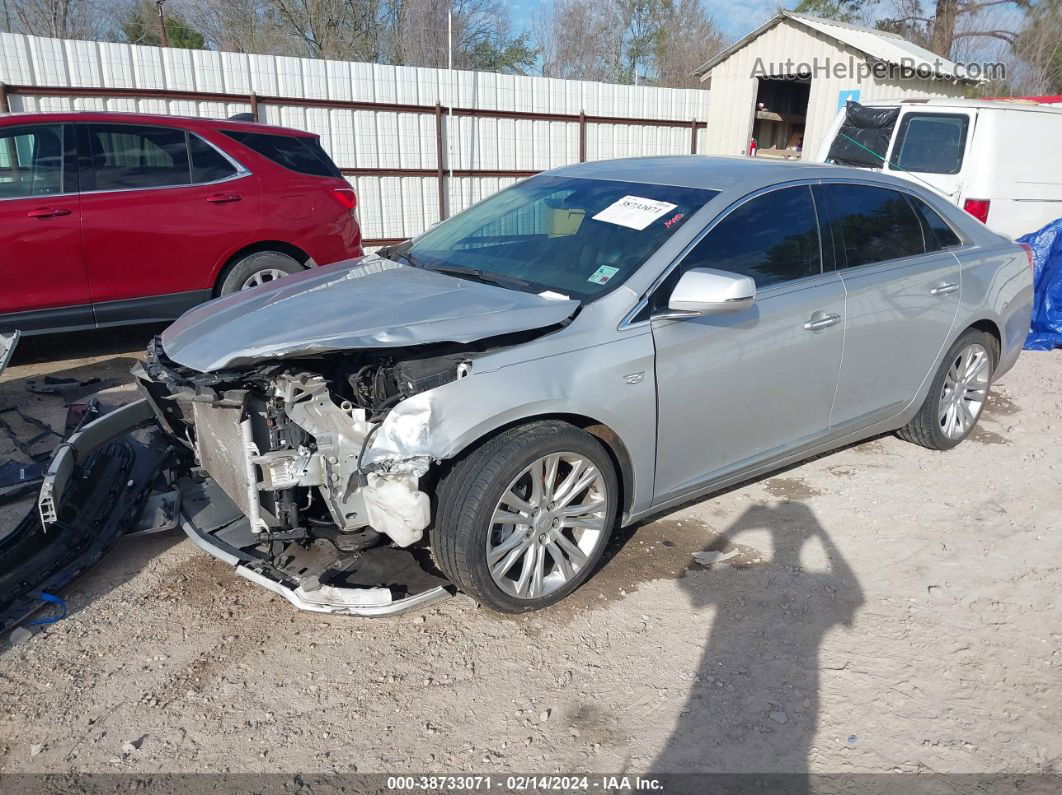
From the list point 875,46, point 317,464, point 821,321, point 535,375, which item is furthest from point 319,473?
point 875,46

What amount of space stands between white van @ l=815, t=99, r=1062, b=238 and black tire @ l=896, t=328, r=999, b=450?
3.26 meters

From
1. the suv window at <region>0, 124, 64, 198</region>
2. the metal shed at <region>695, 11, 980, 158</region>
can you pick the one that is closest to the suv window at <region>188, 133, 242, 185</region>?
the suv window at <region>0, 124, 64, 198</region>

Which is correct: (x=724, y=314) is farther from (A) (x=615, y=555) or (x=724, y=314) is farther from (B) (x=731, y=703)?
(B) (x=731, y=703)

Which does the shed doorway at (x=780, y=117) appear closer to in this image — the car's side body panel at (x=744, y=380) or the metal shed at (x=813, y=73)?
the metal shed at (x=813, y=73)

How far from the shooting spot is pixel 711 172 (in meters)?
3.93

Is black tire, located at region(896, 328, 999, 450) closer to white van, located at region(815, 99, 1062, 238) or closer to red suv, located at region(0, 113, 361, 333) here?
white van, located at region(815, 99, 1062, 238)

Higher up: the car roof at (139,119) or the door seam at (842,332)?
the car roof at (139,119)

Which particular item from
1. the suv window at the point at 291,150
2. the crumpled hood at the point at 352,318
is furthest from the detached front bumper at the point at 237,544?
the suv window at the point at 291,150

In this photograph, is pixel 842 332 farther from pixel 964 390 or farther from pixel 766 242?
pixel 964 390

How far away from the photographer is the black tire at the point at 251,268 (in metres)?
6.53

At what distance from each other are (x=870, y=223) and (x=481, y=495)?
106 inches

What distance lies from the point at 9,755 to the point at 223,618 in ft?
2.80

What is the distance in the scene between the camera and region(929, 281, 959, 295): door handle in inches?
174

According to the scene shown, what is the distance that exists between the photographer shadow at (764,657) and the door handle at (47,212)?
5.11 metres
